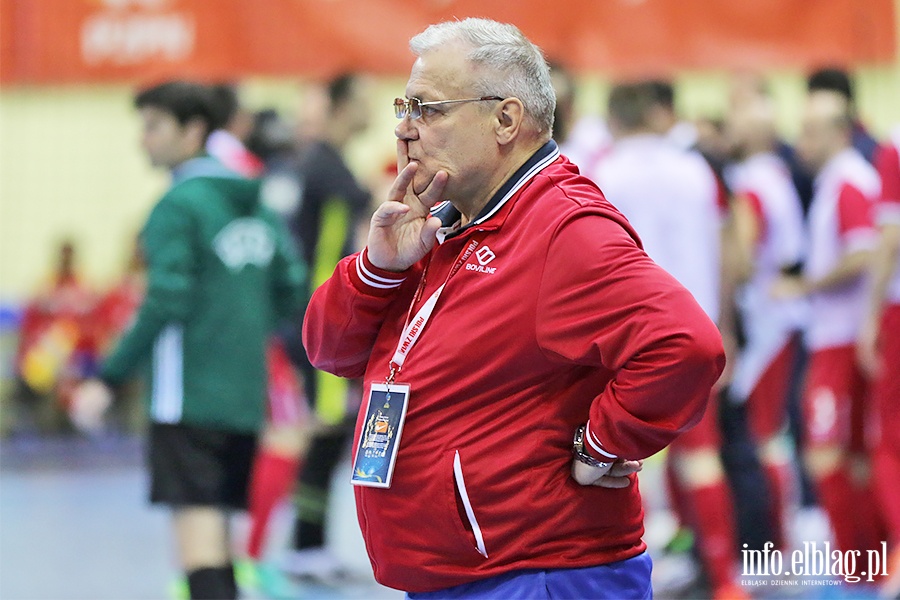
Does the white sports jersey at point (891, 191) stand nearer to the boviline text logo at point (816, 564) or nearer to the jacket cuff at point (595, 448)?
the boviline text logo at point (816, 564)

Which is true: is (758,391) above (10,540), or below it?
above

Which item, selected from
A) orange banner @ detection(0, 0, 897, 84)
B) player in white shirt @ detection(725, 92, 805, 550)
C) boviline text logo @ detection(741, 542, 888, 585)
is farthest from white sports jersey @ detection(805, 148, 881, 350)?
orange banner @ detection(0, 0, 897, 84)

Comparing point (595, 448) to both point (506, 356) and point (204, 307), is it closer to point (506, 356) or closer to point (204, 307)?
point (506, 356)

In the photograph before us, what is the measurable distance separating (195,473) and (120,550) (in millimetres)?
2473

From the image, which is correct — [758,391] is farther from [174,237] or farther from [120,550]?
[120,550]

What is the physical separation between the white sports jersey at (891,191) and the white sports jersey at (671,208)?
24.4 inches

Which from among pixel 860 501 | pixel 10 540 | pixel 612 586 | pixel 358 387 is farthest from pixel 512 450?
pixel 10 540

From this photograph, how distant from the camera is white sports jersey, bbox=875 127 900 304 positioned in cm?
427

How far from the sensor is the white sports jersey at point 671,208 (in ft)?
15.1

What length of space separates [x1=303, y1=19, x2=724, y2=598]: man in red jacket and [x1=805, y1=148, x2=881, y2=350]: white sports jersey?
287cm

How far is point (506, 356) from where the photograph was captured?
6.75 feet

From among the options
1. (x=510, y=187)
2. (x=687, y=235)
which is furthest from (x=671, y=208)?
(x=510, y=187)

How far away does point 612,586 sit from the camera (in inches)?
83.3

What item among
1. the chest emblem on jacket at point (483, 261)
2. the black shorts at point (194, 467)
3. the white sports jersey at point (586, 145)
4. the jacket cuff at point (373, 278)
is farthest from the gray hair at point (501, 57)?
the white sports jersey at point (586, 145)
